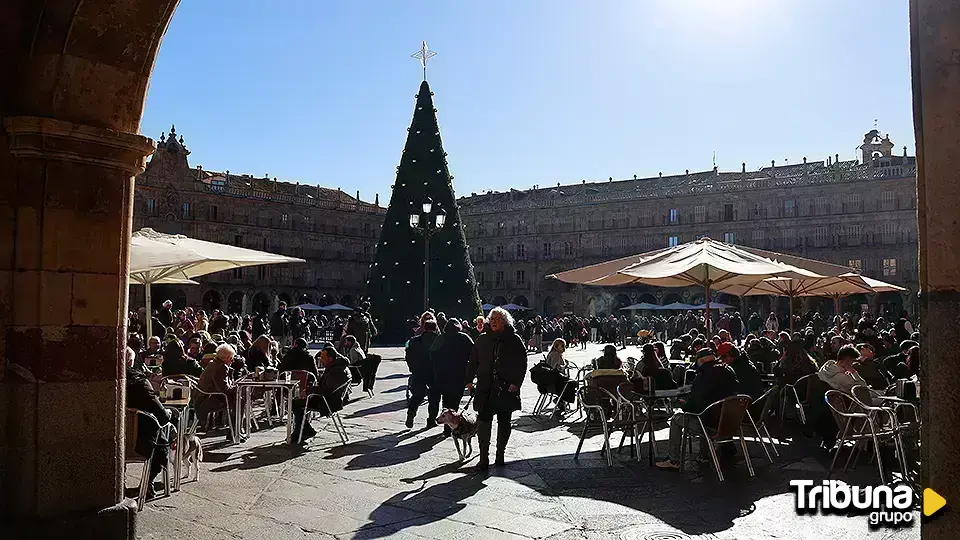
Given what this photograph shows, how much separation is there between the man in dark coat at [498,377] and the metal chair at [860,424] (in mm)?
2358

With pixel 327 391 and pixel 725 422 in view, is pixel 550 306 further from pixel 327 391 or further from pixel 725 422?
pixel 725 422

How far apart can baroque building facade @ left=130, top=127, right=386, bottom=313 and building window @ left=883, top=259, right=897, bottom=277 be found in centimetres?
3170

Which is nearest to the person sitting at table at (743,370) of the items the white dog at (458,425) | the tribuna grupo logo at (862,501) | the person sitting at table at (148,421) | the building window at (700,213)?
the tribuna grupo logo at (862,501)

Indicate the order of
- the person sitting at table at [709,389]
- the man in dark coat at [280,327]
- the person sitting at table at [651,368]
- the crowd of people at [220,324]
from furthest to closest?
the man in dark coat at [280,327] < the crowd of people at [220,324] < the person sitting at table at [651,368] < the person sitting at table at [709,389]

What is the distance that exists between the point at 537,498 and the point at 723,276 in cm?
506

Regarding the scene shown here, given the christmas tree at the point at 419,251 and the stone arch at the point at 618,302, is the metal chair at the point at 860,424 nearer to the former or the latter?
the christmas tree at the point at 419,251

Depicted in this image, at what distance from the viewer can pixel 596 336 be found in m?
36.3

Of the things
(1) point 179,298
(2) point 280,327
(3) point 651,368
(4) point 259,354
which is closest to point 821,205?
(2) point 280,327

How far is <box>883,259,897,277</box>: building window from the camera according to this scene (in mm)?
44250

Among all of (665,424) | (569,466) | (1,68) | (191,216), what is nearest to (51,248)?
(1,68)

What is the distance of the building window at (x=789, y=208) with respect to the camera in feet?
156

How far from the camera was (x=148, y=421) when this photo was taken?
507 cm

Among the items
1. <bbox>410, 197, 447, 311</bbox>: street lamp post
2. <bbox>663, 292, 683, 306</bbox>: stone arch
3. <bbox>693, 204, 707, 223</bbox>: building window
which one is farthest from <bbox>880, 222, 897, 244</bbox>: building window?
<bbox>410, 197, 447, 311</bbox>: street lamp post

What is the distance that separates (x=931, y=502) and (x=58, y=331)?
144 inches
